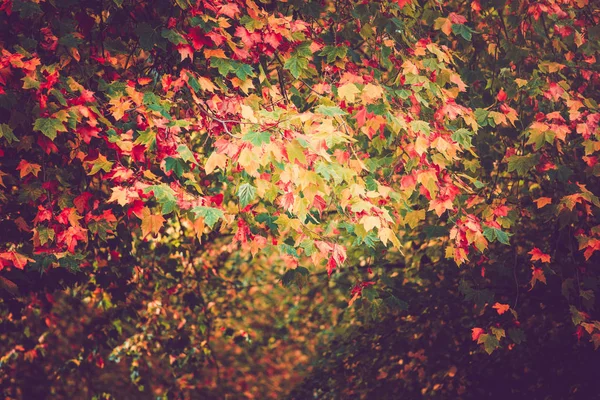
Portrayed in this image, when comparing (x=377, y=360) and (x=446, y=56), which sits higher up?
(x=446, y=56)

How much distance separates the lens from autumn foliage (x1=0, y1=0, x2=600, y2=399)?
13.4ft

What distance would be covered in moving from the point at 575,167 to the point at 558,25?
50.2 inches

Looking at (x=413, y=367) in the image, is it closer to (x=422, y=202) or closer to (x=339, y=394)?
(x=339, y=394)

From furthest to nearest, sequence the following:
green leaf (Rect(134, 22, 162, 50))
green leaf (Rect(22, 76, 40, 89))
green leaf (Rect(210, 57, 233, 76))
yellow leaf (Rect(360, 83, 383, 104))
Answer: yellow leaf (Rect(360, 83, 383, 104))
green leaf (Rect(210, 57, 233, 76))
green leaf (Rect(134, 22, 162, 50))
green leaf (Rect(22, 76, 40, 89))

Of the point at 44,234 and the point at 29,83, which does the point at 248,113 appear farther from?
the point at 44,234

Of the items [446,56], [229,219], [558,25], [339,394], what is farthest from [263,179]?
[339,394]

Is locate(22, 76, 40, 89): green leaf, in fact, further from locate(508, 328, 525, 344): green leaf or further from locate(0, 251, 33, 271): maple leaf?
locate(508, 328, 525, 344): green leaf

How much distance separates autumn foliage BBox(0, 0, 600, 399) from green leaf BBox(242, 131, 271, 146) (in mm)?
13

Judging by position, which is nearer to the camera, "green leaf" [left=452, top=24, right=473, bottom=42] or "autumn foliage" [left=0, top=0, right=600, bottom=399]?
"autumn foliage" [left=0, top=0, right=600, bottom=399]

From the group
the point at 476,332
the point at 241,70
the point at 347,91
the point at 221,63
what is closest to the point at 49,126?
the point at 221,63

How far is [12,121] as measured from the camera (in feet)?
13.2

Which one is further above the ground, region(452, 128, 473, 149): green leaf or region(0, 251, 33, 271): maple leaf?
region(452, 128, 473, 149): green leaf

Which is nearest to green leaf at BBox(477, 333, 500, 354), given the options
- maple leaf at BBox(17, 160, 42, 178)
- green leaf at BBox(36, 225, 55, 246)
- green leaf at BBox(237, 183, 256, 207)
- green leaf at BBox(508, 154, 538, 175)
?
green leaf at BBox(508, 154, 538, 175)

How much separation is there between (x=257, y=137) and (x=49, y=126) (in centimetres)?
139
